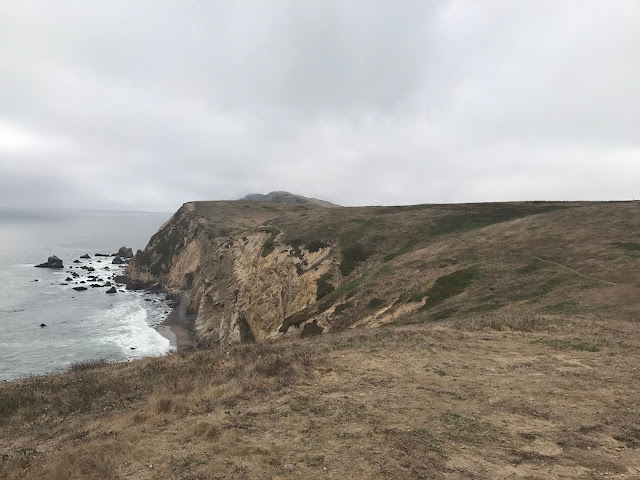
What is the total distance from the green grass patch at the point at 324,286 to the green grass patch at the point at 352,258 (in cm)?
234

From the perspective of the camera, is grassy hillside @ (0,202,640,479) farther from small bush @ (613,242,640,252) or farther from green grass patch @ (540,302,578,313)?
small bush @ (613,242,640,252)

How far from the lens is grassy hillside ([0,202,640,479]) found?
345 inches

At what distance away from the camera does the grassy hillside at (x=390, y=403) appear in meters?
8.76

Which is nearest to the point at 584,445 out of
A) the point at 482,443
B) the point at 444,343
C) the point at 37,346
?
the point at 482,443

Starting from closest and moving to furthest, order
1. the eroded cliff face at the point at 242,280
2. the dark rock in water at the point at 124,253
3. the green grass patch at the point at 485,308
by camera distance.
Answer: the green grass patch at the point at 485,308
the eroded cliff face at the point at 242,280
the dark rock in water at the point at 124,253

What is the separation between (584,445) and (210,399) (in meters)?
10.5

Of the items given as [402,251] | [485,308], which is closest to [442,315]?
[485,308]

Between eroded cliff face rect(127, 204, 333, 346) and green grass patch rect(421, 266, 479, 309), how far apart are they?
1611 centimetres

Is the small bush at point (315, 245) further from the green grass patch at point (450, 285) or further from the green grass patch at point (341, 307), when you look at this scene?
the green grass patch at point (450, 285)

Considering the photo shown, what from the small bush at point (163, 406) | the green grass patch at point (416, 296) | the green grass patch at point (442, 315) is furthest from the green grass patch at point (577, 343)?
the small bush at point (163, 406)

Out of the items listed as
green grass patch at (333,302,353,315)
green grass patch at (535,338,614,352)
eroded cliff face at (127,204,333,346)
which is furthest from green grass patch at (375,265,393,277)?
green grass patch at (535,338,614,352)

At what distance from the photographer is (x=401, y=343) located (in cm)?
1848

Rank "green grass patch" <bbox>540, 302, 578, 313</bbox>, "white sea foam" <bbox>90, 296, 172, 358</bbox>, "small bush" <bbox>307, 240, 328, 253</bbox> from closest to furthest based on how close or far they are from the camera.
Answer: "green grass patch" <bbox>540, 302, 578, 313</bbox> → "white sea foam" <bbox>90, 296, 172, 358</bbox> → "small bush" <bbox>307, 240, 328, 253</bbox>

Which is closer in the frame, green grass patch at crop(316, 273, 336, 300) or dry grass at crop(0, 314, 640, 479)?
dry grass at crop(0, 314, 640, 479)
